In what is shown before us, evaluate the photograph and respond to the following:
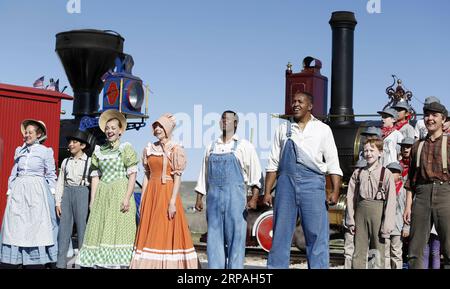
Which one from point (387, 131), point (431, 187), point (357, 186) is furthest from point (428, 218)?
point (387, 131)

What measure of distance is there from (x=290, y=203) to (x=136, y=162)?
195 centimetres

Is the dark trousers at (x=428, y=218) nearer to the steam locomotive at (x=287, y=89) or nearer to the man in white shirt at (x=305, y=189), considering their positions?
the man in white shirt at (x=305, y=189)

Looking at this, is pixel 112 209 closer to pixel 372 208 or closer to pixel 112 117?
pixel 112 117

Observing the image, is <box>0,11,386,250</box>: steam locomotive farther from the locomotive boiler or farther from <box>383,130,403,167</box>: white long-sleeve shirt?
<box>383,130,403,167</box>: white long-sleeve shirt

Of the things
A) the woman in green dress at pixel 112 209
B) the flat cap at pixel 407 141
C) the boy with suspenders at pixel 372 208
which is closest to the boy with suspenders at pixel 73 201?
the woman in green dress at pixel 112 209

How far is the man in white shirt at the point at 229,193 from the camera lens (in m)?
7.09

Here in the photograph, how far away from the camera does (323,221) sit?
6.36 m

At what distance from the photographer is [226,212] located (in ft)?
23.3

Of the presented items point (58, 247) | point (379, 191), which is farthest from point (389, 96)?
point (58, 247)

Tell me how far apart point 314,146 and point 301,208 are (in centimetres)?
55

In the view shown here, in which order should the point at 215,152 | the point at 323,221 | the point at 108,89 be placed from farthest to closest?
the point at 108,89 < the point at 215,152 < the point at 323,221

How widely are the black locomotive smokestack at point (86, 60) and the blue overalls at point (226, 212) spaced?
1401cm
